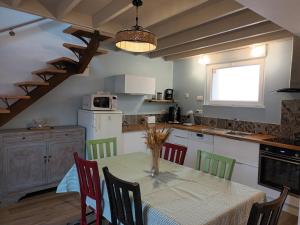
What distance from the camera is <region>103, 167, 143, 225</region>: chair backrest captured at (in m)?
1.30

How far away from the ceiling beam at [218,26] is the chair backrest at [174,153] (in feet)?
5.23

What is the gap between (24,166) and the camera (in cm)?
285

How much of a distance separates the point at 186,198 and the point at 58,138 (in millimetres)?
2274

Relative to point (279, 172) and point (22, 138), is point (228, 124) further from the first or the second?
point (22, 138)

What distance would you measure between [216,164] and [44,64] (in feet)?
9.45

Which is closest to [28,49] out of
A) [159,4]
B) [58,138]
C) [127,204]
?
[58,138]

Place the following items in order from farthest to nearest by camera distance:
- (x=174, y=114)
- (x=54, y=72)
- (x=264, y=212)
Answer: (x=174, y=114)
(x=54, y=72)
(x=264, y=212)

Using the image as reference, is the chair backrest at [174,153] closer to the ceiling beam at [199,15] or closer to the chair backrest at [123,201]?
the chair backrest at [123,201]

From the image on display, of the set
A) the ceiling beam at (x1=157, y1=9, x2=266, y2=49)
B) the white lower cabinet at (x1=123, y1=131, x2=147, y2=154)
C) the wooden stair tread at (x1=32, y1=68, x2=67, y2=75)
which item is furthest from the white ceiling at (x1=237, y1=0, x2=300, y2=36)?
the white lower cabinet at (x1=123, y1=131, x2=147, y2=154)

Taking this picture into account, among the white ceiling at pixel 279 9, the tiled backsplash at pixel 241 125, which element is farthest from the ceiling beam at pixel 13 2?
the tiled backsplash at pixel 241 125

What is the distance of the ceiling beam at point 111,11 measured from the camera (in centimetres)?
233

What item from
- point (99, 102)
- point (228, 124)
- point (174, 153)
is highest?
point (99, 102)

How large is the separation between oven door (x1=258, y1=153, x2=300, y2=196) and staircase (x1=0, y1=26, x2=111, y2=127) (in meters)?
2.61

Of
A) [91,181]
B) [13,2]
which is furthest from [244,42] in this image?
[13,2]
